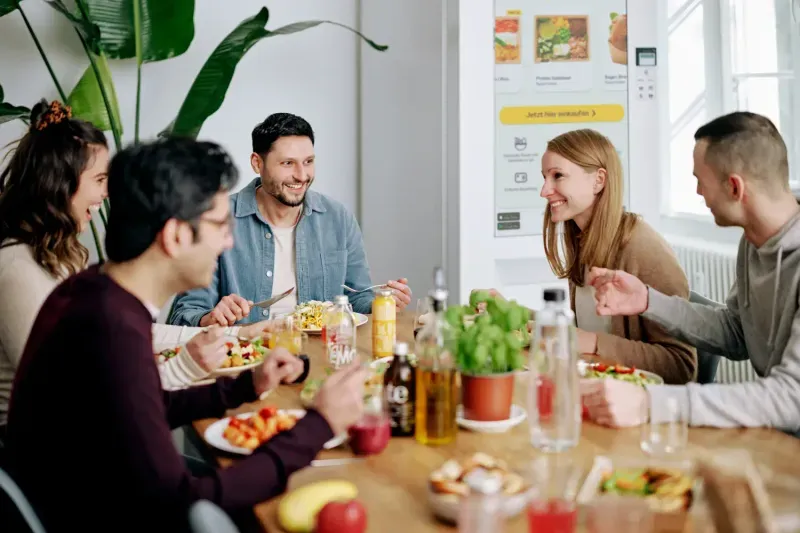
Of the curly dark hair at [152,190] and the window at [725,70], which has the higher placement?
the window at [725,70]

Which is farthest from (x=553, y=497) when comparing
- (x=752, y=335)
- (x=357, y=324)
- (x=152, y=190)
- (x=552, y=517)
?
(x=357, y=324)

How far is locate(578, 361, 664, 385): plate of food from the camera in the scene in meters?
1.81

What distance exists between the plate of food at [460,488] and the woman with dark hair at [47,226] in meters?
0.82

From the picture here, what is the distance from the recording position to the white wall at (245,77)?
382cm

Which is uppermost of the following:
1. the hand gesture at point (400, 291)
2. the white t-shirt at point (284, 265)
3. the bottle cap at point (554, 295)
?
the white t-shirt at point (284, 265)

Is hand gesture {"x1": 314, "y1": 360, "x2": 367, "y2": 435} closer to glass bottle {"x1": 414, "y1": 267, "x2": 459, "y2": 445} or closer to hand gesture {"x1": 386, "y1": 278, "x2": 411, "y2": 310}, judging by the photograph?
glass bottle {"x1": 414, "y1": 267, "x2": 459, "y2": 445}

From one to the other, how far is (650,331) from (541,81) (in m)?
1.80

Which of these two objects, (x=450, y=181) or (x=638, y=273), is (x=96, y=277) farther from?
(x=450, y=181)

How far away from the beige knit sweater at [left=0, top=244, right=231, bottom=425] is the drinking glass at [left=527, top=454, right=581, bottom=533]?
0.94m

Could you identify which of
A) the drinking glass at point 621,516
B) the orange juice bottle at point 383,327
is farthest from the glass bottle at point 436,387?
the orange juice bottle at point 383,327

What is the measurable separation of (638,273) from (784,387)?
79 centimetres

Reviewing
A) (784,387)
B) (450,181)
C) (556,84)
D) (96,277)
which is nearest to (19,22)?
(450,181)

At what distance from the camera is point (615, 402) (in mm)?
1586

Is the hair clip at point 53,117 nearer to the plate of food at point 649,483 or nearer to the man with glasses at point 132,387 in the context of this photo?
the man with glasses at point 132,387
